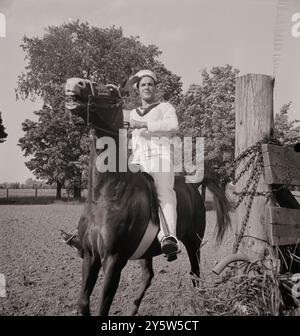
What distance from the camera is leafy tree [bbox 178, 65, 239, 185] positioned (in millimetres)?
4375

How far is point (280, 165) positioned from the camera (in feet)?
11.6

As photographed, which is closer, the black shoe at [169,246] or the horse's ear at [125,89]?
the black shoe at [169,246]

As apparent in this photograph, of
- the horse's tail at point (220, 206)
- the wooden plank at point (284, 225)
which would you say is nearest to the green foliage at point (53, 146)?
the horse's tail at point (220, 206)

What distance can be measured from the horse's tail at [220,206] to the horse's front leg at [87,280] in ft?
6.17

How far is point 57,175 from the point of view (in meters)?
4.96

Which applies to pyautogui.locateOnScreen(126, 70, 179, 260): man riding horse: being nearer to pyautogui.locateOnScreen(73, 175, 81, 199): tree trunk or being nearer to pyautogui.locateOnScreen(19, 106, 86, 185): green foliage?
pyautogui.locateOnScreen(19, 106, 86, 185): green foliage

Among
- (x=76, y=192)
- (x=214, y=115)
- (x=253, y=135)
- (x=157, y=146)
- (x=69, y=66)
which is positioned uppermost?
(x=69, y=66)

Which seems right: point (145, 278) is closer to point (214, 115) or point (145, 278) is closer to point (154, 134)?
point (154, 134)

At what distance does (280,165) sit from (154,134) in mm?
1249

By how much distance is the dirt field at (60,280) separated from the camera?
390cm

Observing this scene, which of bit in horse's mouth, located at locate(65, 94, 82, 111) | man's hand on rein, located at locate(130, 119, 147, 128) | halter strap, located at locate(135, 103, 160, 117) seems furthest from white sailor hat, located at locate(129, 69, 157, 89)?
bit in horse's mouth, located at locate(65, 94, 82, 111)

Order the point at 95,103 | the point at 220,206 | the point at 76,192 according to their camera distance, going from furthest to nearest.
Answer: the point at 76,192, the point at 220,206, the point at 95,103

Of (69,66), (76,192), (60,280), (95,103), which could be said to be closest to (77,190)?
(76,192)

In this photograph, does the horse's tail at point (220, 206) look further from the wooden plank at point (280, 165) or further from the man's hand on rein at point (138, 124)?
the man's hand on rein at point (138, 124)
